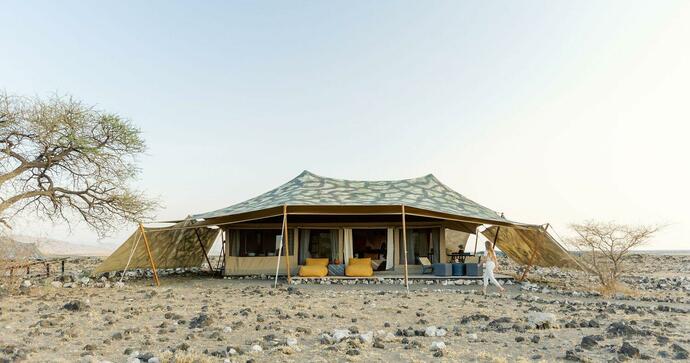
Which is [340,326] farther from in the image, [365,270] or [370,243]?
[370,243]

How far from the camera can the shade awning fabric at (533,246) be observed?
17.0 m

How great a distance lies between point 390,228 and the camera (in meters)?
19.6

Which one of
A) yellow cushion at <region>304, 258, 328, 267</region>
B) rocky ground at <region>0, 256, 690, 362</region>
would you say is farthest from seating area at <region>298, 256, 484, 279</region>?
rocky ground at <region>0, 256, 690, 362</region>

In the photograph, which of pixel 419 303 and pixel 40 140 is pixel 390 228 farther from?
pixel 40 140

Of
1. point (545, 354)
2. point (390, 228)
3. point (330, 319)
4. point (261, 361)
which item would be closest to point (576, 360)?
point (545, 354)

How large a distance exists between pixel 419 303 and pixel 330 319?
2903 millimetres

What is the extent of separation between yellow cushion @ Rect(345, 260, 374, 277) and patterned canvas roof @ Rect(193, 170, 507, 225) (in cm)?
227

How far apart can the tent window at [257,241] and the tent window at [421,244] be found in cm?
498

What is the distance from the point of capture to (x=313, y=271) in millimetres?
17609

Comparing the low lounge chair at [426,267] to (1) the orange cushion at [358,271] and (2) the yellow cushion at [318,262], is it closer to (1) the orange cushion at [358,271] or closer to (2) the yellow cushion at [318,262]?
(1) the orange cushion at [358,271]

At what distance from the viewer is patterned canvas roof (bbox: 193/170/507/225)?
55.7ft

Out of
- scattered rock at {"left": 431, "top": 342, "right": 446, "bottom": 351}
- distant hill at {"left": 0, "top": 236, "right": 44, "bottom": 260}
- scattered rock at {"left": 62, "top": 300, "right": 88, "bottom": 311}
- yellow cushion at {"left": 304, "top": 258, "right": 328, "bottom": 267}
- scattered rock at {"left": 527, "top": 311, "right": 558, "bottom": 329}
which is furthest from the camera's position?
yellow cushion at {"left": 304, "top": 258, "right": 328, "bottom": 267}

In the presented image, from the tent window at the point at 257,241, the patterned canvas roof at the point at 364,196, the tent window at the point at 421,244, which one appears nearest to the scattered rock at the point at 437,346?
the patterned canvas roof at the point at 364,196

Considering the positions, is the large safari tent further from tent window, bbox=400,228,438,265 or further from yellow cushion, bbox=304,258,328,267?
yellow cushion, bbox=304,258,328,267
